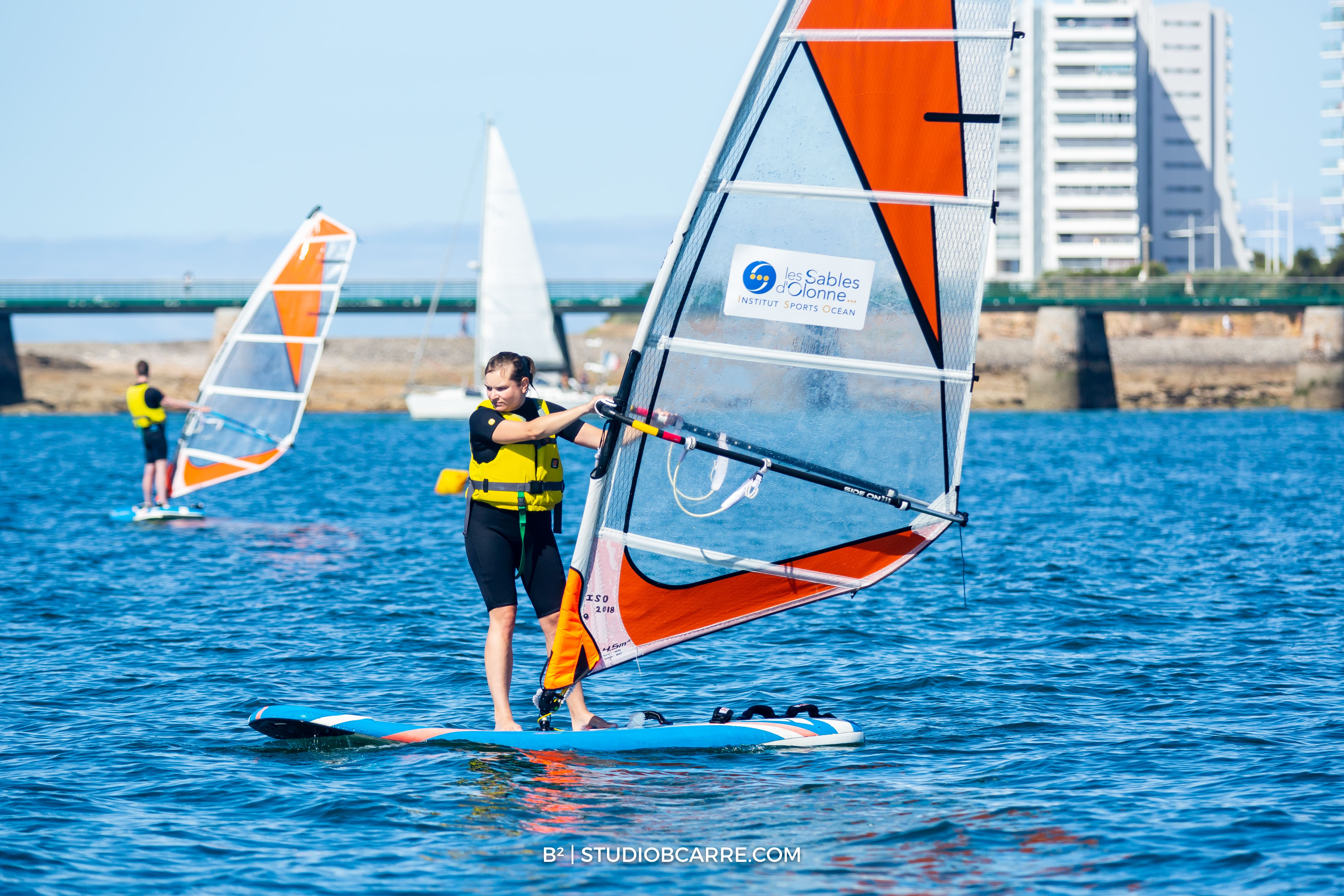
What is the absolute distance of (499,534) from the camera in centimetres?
770

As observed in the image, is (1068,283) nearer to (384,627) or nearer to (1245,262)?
(1245,262)

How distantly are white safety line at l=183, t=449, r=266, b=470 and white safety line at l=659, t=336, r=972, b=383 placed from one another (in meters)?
15.2

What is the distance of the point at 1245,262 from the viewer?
400ft

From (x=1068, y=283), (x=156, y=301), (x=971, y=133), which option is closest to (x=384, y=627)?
(x=971, y=133)

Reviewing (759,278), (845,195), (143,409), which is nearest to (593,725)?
(759,278)

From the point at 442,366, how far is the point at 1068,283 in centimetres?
3795

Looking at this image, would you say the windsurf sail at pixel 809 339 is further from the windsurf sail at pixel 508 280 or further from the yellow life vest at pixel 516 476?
the windsurf sail at pixel 508 280

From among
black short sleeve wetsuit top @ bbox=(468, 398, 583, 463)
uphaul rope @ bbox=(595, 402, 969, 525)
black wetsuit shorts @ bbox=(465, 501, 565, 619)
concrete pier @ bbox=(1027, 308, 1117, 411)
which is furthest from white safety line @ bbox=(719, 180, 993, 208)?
concrete pier @ bbox=(1027, 308, 1117, 411)

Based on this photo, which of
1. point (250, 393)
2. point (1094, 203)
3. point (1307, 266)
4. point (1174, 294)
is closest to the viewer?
point (250, 393)

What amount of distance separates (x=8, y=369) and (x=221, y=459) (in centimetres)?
5823

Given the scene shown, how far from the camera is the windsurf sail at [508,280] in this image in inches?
1976

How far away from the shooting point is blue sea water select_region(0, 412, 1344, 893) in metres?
6.27

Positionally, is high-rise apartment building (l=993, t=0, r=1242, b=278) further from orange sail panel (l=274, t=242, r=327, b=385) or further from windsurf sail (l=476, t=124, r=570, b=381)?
orange sail panel (l=274, t=242, r=327, b=385)

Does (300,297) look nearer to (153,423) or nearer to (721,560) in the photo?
(153,423)
